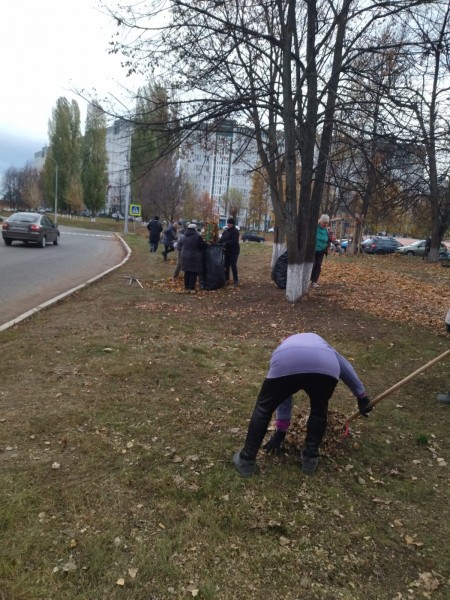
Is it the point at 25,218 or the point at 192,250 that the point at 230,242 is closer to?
the point at 192,250

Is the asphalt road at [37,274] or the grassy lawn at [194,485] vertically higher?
the asphalt road at [37,274]

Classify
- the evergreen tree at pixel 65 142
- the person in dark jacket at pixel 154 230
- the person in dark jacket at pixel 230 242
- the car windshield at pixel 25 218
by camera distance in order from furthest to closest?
the evergreen tree at pixel 65 142 → the person in dark jacket at pixel 154 230 → the car windshield at pixel 25 218 → the person in dark jacket at pixel 230 242

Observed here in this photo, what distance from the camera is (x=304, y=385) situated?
287 cm

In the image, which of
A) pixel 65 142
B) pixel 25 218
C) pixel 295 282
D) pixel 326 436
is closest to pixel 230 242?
pixel 295 282

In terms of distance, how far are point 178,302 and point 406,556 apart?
6870 mm

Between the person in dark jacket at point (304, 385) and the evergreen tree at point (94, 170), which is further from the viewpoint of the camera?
the evergreen tree at point (94, 170)

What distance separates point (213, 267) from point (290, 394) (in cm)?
744

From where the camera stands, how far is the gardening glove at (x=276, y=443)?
3.35m

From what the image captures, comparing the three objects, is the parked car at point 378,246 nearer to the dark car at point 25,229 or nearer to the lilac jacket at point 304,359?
Answer: the dark car at point 25,229

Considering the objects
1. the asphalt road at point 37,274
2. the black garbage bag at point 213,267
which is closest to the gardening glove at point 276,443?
the asphalt road at point 37,274

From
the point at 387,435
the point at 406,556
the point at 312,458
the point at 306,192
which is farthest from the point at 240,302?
the point at 406,556

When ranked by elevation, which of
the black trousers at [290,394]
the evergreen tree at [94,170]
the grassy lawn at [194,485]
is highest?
the evergreen tree at [94,170]

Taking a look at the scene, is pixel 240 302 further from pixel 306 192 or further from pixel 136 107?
pixel 136 107

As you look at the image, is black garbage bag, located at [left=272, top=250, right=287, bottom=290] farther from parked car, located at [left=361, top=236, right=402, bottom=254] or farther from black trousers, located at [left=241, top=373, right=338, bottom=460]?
parked car, located at [left=361, top=236, right=402, bottom=254]
